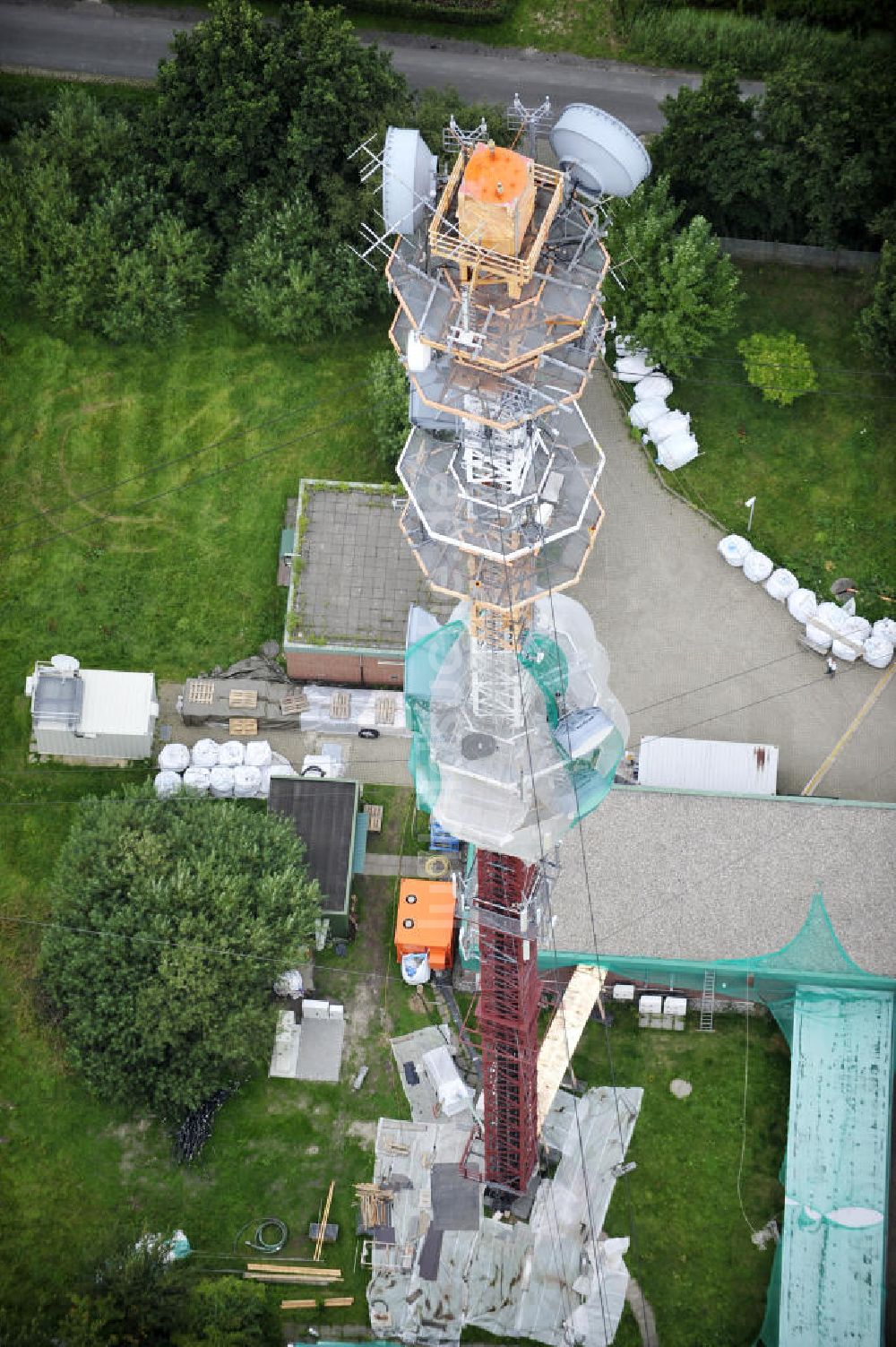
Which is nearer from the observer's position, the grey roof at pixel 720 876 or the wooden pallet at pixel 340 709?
the grey roof at pixel 720 876

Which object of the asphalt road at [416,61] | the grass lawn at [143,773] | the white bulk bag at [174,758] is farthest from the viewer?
the asphalt road at [416,61]

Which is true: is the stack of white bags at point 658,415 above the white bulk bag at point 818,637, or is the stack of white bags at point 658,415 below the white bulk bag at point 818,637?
above

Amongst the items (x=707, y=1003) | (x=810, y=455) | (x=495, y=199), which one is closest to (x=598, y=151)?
(x=495, y=199)

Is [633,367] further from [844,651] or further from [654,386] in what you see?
[844,651]

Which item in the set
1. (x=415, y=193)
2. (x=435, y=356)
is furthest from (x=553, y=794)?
(x=415, y=193)

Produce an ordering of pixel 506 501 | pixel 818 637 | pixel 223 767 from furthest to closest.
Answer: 1. pixel 818 637
2. pixel 223 767
3. pixel 506 501

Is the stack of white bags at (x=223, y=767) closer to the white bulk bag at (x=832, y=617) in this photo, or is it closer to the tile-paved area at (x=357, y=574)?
the tile-paved area at (x=357, y=574)

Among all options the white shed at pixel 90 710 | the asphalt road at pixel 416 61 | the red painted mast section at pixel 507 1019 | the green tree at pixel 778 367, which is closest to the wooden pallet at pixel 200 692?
the white shed at pixel 90 710
